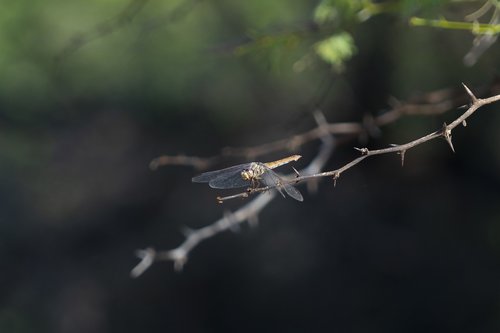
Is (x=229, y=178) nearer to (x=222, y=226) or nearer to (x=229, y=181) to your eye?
(x=229, y=181)

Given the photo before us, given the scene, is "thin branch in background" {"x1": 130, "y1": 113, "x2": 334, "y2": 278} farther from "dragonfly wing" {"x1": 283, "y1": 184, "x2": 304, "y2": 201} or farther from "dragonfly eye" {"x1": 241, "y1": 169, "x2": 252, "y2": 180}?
"dragonfly wing" {"x1": 283, "y1": 184, "x2": 304, "y2": 201}

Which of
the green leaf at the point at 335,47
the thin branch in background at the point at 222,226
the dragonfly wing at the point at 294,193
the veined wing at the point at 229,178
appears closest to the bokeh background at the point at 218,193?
the thin branch in background at the point at 222,226

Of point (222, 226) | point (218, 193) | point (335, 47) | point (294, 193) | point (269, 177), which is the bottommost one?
point (294, 193)

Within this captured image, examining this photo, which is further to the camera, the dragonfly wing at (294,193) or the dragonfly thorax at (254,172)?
the dragonfly thorax at (254,172)

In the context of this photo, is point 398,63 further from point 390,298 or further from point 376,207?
point 390,298

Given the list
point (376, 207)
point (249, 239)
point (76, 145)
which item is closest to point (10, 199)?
point (76, 145)

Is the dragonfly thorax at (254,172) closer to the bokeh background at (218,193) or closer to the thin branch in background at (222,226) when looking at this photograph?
the thin branch in background at (222,226)

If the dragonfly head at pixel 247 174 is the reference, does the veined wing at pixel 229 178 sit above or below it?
above

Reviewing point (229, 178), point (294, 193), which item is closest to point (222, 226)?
point (229, 178)

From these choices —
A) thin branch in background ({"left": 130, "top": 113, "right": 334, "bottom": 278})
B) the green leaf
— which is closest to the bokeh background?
thin branch in background ({"left": 130, "top": 113, "right": 334, "bottom": 278})
